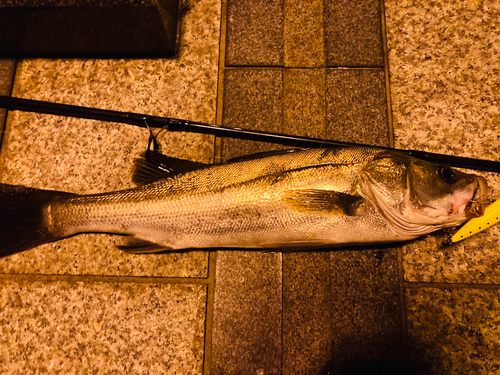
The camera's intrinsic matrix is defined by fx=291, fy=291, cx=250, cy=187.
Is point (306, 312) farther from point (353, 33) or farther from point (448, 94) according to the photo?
point (353, 33)

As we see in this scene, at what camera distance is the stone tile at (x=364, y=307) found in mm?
1972

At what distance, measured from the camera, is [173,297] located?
2090 millimetres

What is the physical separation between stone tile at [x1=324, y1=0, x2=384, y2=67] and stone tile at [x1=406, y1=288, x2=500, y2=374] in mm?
1808

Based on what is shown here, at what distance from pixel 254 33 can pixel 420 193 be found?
178 cm

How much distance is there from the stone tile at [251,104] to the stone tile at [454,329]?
155cm

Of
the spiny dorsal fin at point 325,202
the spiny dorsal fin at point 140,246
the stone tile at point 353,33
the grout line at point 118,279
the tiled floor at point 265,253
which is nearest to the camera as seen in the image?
the spiny dorsal fin at point 325,202

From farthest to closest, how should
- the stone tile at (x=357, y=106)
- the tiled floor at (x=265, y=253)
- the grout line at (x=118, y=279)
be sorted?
the stone tile at (x=357, y=106), the grout line at (x=118, y=279), the tiled floor at (x=265, y=253)

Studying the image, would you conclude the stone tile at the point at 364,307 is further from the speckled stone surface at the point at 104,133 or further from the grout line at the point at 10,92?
the grout line at the point at 10,92

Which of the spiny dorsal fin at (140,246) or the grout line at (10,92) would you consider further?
the grout line at (10,92)

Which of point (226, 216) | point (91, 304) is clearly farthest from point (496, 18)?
point (91, 304)

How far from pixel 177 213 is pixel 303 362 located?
1.32 m

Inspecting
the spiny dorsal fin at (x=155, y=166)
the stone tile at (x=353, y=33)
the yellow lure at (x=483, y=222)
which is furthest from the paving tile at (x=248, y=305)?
the yellow lure at (x=483, y=222)

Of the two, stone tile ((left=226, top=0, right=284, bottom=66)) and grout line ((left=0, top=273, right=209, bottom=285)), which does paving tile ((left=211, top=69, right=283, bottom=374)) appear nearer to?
grout line ((left=0, top=273, right=209, bottom=285))

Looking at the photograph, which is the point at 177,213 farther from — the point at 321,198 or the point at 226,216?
the point at 321,198
